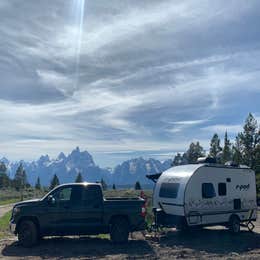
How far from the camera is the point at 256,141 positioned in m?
49.7

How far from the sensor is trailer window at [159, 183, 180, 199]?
1777cm

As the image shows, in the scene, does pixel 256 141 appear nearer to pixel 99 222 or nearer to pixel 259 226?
pixel 259 226

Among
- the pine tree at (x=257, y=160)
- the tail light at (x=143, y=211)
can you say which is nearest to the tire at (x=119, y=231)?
the tail light at (x=143, y=211)

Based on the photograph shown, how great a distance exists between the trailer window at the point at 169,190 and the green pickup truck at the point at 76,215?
240 cm

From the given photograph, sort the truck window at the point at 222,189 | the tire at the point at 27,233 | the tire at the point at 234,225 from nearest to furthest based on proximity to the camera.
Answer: the tire at the point at 27,233 → the truck window at the point at 222,189 → the tire at the point at 234,225

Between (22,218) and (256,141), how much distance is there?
1586 inches

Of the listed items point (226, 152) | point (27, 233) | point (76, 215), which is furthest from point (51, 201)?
point (226, 152)

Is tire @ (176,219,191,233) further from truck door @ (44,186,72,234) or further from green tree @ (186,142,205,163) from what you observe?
green tree @ (186,142,205,163)

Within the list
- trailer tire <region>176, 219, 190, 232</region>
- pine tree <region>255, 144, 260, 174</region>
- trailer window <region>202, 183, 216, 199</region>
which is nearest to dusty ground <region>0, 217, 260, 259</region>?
trailer tire <region>176, 219, 190, 232</region>

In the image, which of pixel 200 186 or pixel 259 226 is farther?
pixel 259 226

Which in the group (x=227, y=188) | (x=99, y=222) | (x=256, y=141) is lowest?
(x=99, y=222)

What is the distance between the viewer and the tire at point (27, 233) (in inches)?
563

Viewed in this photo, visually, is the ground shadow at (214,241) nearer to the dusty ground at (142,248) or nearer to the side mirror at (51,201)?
the dusty ground at (142,248)

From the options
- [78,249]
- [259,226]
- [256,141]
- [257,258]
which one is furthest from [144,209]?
[256,141]
